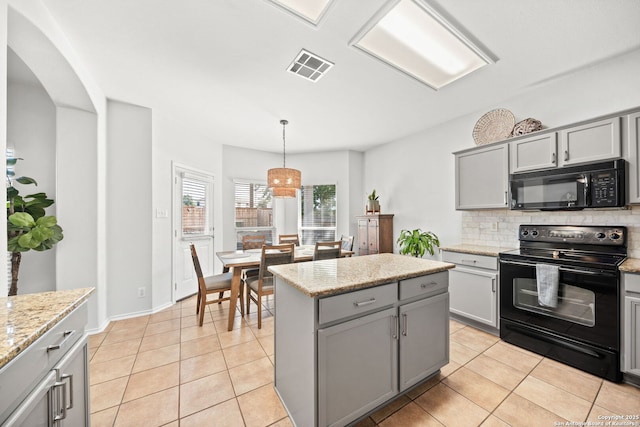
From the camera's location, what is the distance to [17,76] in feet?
8.20

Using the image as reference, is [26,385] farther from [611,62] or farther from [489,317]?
[611,62]

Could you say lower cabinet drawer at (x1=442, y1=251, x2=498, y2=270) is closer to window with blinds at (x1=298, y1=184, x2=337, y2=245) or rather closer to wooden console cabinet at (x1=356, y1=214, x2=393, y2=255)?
wooden console cabinet at (x1=356, y1=214, x2=393, y2=255)

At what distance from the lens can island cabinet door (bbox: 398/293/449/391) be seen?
5.35 feet

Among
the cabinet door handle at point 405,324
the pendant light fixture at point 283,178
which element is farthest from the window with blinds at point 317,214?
the cabinet door handle at point 405,324

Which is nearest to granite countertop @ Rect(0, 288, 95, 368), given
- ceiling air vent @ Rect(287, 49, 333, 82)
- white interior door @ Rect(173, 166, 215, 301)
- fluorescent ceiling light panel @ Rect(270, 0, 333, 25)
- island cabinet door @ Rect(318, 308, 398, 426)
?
island cabinet door @ Rect(318, 308, 398, 426)

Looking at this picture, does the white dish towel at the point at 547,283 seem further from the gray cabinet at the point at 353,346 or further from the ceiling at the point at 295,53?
the ceiling at the point at 295,53

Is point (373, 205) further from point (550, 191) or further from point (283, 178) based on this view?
point (550, 191)

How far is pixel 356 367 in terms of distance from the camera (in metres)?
1.42

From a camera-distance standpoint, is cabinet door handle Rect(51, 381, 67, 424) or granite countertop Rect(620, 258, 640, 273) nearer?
cabinet door handle Rect(51, 381, 67, 424)

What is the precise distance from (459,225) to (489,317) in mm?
1335

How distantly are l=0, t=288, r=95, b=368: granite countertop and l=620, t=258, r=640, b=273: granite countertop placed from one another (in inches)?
128

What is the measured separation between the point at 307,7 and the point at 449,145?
2831 mm

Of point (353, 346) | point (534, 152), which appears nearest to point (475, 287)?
point (534, 152)

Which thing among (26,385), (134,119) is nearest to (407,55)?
(26,385)
